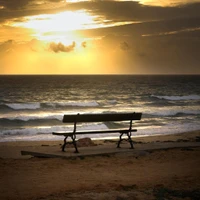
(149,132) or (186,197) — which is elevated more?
(186,197)

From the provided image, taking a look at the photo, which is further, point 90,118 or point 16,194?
point 90,118

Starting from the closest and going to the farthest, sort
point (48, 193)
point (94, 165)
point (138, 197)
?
point (138, 197) → point (48, 193) → point (94, 165)

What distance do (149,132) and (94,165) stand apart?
1182cm

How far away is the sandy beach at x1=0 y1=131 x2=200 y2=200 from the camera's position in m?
6.74

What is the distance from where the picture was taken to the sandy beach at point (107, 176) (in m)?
6.74

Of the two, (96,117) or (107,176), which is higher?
(107,176)

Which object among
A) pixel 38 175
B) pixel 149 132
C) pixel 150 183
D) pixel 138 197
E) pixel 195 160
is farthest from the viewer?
pixel 149 132

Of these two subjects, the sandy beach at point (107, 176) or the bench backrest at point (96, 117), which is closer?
the sandy beach at point (107, 176)

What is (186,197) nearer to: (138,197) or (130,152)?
(138,197)

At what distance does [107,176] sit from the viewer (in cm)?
845

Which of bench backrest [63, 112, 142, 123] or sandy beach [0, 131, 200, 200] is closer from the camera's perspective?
sandy beach [0, 131, 200, 200]

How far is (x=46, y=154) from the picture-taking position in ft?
34.5

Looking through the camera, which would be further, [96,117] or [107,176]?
[96,117]

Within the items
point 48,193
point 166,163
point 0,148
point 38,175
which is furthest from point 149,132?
point 48,193
